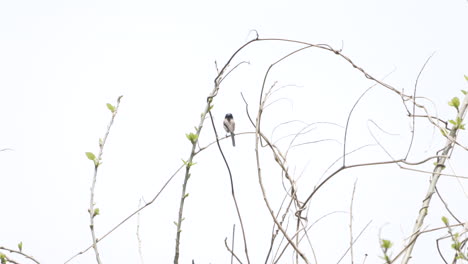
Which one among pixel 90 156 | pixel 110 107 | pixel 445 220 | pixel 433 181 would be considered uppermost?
pixel 110 107

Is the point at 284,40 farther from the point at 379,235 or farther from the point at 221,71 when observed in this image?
the point at 379,235

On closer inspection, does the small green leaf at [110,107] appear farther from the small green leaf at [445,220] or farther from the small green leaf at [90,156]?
the small green leaf at [445,220]

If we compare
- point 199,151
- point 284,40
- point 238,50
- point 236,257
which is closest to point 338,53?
point 284,40

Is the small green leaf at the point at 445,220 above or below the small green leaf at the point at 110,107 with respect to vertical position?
below

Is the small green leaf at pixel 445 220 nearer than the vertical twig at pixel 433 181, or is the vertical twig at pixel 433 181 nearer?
the vertical twig at pixel 433 181

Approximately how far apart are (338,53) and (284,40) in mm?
247

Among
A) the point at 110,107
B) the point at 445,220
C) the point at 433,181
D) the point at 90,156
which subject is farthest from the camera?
the point at 110,107

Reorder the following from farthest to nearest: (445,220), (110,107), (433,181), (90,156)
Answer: (110,107)
(90,156)
(445,220)
(433,181)

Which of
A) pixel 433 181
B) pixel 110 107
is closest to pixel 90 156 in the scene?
pixel 110 107

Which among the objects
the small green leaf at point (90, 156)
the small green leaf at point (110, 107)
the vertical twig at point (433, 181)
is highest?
the small green leaf at point (110, 107)

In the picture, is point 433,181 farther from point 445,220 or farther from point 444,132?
point 445,220

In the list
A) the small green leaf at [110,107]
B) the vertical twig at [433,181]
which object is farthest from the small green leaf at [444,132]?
the small green leaf at [110,107]

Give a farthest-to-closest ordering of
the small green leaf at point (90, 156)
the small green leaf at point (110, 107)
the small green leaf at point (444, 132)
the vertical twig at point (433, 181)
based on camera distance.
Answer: the small green leaf at point (110, 107) < the small green leaf at point (90, 156) < the small green leaf at point (444, 132) < the vertical twig at point (433, 181)

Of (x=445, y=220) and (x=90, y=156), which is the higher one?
(x=90, y=156)
